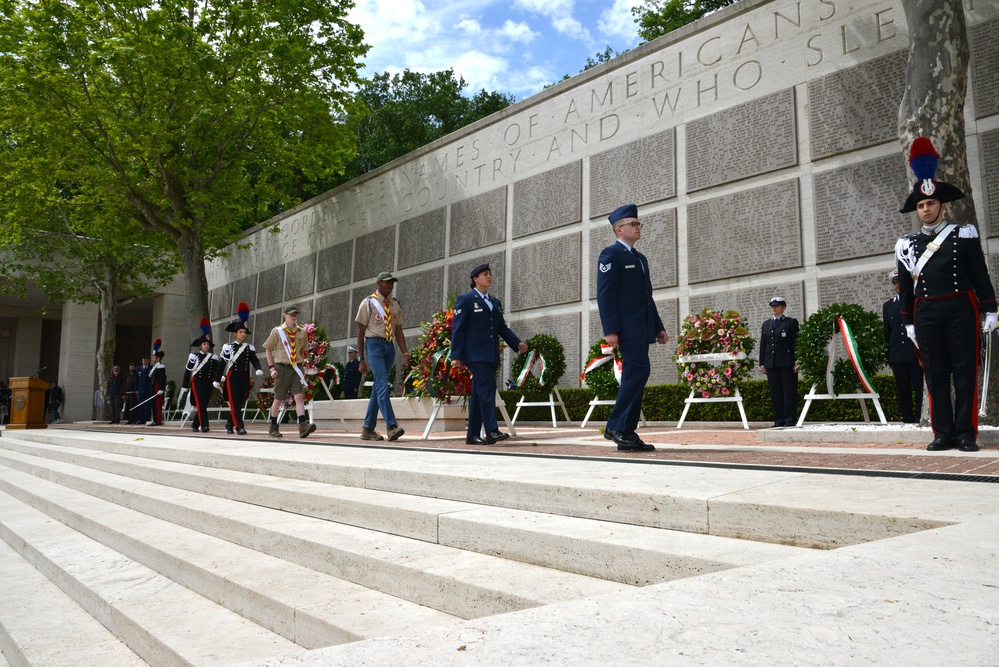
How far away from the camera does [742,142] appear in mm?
11336

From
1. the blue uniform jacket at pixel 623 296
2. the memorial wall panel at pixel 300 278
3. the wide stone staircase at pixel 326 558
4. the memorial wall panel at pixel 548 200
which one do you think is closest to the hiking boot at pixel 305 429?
the wide stone staircase at pixel 326 558

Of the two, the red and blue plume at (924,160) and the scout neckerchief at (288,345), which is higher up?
the red and blue plume at (924,160)

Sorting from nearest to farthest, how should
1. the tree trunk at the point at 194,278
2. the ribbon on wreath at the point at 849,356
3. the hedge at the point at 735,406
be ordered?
the ribbon on wreath at the point at 849,356
the hedge at the point at 735,406
the tree trunk at the point at 194,278

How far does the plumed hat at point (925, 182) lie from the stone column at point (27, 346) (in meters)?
37.5

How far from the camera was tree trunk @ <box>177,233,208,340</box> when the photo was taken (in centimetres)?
1958

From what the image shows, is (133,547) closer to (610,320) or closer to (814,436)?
(610,320)

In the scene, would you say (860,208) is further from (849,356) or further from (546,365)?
(546,365)

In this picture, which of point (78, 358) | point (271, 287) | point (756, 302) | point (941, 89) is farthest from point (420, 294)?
point (78, 358)

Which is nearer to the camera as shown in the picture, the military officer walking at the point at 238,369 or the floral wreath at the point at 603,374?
the floral wreath at the point at 603,374

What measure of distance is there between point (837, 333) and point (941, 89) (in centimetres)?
279

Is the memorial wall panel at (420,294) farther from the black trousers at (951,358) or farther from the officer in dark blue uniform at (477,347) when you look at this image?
the black trousers at (951,358)

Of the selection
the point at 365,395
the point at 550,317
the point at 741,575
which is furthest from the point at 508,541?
the point at 365,395

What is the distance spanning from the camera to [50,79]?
1636 cm

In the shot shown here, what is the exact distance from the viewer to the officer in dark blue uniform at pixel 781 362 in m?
9.35
